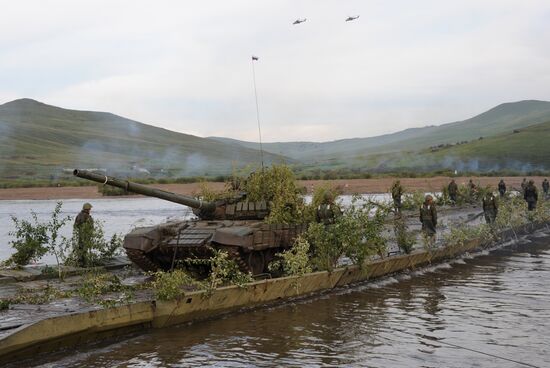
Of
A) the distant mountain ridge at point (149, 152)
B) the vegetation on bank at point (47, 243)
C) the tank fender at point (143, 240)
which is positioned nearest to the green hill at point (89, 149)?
the distant mountain ridge at point (149, 152)

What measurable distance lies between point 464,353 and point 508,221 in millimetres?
17423

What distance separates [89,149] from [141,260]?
15179 centimetres

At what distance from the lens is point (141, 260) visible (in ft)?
51.7

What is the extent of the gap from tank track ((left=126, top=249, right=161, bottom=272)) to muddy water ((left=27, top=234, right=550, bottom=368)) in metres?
3.21

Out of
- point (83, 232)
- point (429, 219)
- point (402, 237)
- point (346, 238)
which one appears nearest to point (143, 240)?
point (83, 232)

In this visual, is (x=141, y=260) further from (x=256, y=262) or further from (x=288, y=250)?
(x=288, y=250)

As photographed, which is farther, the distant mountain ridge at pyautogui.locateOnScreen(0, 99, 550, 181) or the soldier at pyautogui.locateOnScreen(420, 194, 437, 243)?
the distant mountain ridge at pyautogui.locateOnScreen(0, 99, 550, 181)

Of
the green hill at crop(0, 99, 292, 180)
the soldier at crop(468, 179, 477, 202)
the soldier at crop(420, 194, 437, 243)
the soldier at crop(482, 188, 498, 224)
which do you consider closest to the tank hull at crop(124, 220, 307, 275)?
the soldier at crop(420, 194, 437, 243)

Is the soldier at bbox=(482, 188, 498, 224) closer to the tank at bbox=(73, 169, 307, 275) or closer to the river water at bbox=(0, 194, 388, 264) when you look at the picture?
the river water at bbox=(0, 194, 388, 264)

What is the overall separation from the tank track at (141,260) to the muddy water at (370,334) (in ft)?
10.5

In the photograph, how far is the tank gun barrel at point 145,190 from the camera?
14000mm

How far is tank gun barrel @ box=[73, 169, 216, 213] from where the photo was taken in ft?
45.9

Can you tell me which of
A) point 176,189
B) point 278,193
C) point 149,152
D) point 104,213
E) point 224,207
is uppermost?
point 149,152

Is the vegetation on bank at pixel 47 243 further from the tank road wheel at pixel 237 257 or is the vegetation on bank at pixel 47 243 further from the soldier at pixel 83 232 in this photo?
the tank road wheel at pixel 237 257
